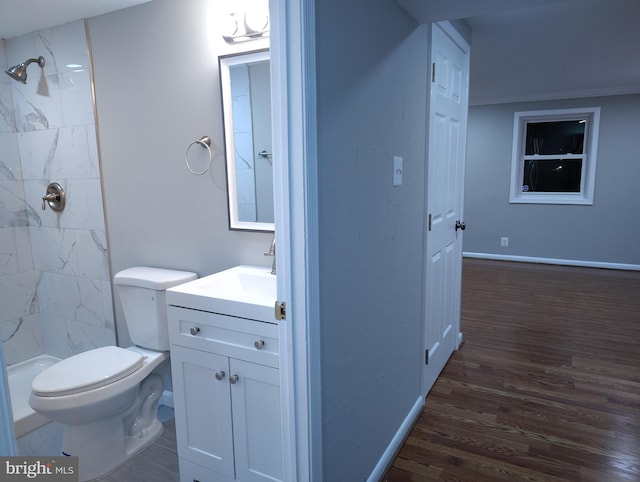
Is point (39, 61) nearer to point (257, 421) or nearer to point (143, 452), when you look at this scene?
point (143, 452)

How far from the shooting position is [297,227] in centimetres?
115

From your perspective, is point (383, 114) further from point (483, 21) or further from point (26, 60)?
point (26, 60)

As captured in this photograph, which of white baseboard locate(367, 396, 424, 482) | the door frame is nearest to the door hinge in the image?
the door frame

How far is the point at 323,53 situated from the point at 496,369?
2.41 metres

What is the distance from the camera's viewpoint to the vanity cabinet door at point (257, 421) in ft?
4.92

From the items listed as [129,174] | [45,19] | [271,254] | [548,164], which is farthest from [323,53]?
[548,164]

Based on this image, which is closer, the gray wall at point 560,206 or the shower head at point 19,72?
the shower head at point 19,72

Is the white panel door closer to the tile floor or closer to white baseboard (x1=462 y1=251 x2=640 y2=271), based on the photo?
the tile floor

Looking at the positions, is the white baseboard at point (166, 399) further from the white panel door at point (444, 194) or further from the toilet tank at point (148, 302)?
the white panel door at point (444, 194)

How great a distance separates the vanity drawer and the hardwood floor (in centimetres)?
87

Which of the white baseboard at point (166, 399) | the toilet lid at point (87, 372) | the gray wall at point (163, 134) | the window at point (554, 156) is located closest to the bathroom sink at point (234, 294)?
the gray wall at point (163, 134)

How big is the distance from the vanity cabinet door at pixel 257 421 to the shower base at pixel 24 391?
1306mm

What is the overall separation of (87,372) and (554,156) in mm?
5782

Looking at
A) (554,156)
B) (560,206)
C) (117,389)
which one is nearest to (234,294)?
(117,389)
